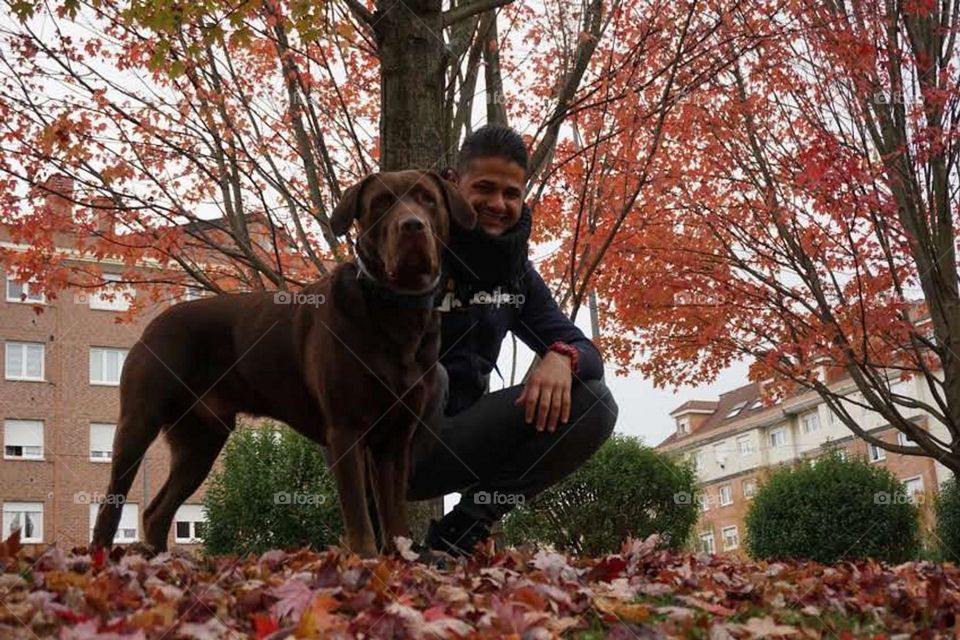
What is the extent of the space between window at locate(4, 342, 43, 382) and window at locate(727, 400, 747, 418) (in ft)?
114

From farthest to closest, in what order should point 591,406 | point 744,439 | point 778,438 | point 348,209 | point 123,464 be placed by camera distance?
point 744,439, point 778,438, point 591,406, point 123,464, point 348,209

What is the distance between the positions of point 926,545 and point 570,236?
11402 millimetres

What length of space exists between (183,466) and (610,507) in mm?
9781

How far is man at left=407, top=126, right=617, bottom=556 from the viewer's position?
4121 mm

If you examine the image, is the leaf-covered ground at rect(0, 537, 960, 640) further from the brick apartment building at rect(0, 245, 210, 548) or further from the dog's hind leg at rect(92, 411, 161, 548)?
the brick apartment building at rect(0, 245, 210, 548)

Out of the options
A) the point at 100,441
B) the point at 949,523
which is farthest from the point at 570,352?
the point at 100,441

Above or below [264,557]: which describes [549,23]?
above

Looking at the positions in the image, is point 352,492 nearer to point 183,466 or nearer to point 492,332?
point 492,332

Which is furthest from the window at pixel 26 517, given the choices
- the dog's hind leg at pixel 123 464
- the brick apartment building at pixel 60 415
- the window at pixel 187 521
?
the dog's hind leg at pixel 123 464

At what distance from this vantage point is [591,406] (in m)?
4.40

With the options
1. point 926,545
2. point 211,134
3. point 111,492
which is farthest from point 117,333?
point 111,492

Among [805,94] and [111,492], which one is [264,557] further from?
[805,94]

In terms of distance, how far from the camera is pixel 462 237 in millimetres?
4027

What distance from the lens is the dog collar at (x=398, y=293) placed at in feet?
11.7
